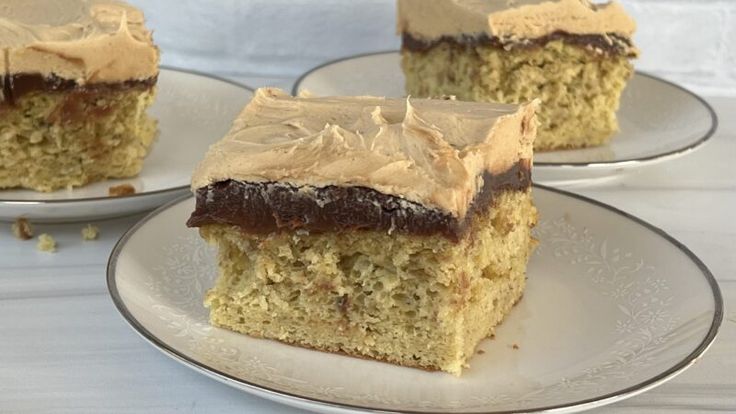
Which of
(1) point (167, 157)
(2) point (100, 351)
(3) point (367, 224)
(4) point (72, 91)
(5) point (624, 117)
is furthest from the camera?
(5) point (624, 117)

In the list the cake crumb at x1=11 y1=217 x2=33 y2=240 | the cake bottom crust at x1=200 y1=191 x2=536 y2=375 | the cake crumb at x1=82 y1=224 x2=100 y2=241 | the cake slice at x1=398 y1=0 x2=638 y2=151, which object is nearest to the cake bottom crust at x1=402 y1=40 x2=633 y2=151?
the cake slice at x1=398 y1=0 x2=638 y2=151

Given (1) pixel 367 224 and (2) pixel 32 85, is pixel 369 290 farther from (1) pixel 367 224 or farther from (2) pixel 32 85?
(2) pixel 32 85

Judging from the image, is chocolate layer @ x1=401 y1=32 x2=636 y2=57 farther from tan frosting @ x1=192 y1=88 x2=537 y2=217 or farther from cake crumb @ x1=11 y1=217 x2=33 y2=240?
cake crumb @ x1=11 y1=217 x2=33 y2=240

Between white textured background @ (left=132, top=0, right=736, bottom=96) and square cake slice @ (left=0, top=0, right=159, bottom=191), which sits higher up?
square cake slice @ (left=0, top=0, right=159, bottom=191)

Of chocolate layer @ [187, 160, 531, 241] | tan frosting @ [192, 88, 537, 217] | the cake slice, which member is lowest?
the cake slice

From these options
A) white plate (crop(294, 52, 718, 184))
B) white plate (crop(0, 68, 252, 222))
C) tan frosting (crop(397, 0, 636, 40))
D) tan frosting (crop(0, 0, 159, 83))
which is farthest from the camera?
tan frosting (crop(397, 0, 636, 40))

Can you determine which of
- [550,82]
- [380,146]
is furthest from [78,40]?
[550,82]

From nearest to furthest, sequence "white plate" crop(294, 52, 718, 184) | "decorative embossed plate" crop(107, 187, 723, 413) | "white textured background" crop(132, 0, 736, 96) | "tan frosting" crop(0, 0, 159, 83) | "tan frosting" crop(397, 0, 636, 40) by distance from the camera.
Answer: "decorative embossed plate" crop(107, 187, 723, 413) < "tan frosting" crop(0, 0, 159, 83) < "white plate" crop(294, 52, 718, 184) < "tan frosting" crop(397, 0, 636, 40) < "white textured background" crop(132, 0, 736, 96)
